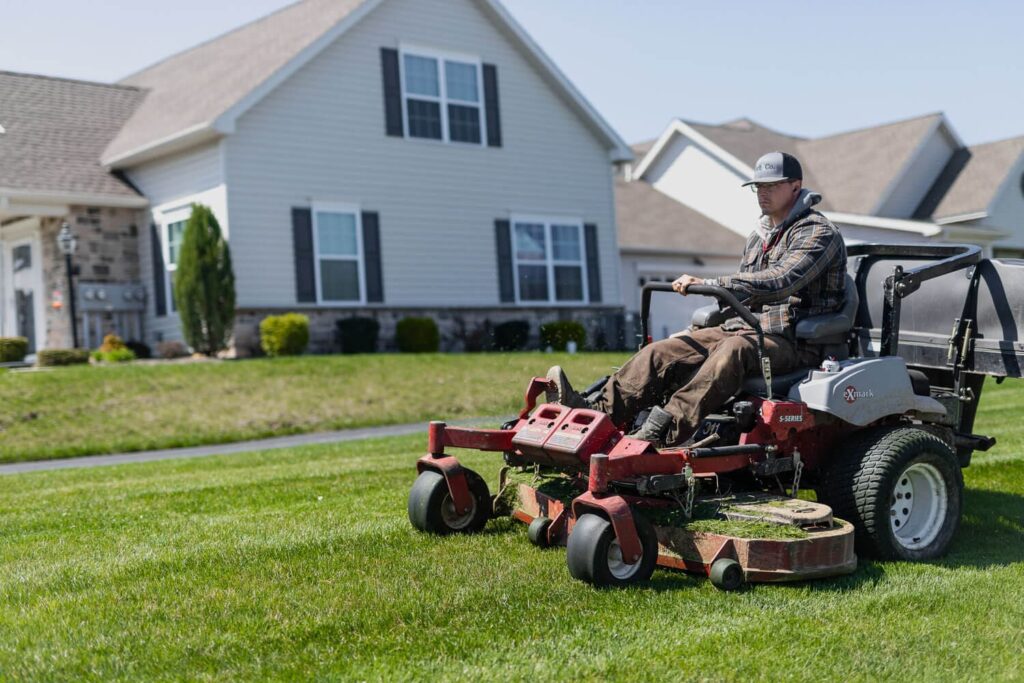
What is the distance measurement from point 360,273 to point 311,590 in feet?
54.9

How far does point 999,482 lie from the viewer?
7.89m

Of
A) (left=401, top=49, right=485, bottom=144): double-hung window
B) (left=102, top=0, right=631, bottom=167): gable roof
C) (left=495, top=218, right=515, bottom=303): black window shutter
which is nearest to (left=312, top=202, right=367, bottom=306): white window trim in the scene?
(left=401, top=49, right=485, bottom=144): double-hung window

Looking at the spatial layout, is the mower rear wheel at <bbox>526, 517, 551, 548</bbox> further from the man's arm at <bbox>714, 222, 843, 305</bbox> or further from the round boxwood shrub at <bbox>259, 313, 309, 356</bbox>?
the round boxwood shrub at <bbox>259, 313, 309, 356</bbox>

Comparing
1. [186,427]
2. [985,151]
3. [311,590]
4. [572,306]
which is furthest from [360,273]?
[985,151]

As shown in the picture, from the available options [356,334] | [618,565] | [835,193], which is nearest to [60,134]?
[356,334]

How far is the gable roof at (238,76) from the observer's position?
2031cm

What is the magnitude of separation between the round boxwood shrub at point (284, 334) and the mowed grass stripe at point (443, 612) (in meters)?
12.6

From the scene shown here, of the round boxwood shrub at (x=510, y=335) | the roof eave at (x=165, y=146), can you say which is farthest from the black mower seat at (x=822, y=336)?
the round boxwood shrub at (x=510, y=335)

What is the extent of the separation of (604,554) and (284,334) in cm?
1528

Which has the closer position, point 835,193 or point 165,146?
point 165,146

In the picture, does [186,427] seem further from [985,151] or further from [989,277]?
[985,151]

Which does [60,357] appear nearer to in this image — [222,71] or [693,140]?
[222,71]

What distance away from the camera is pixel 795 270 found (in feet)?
19.4

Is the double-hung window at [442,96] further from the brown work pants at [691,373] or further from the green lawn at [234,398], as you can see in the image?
the brown work pants at [691,373]
